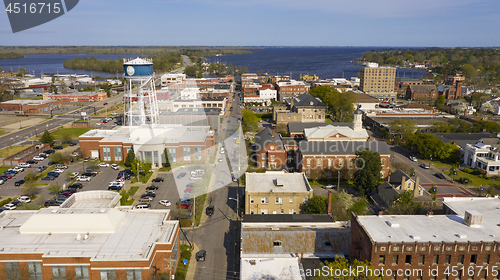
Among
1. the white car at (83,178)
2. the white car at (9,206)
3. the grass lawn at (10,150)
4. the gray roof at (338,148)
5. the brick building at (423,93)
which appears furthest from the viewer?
the brick building at (423,93)

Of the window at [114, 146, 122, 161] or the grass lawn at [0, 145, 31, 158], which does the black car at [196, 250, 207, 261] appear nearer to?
the window at [114, 146, 122, 161]

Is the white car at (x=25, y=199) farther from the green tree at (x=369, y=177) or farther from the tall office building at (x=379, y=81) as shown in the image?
the tall office building at (x=379, y=81)

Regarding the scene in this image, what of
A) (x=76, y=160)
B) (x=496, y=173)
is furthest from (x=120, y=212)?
(x=496, y=173)

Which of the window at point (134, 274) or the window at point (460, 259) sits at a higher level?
the window at point (460, 259)

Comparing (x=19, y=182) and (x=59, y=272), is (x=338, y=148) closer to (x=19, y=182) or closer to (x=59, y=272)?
(x=59, y=272)

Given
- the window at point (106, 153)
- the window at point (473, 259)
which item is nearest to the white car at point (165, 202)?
the window at point (106, 153)
